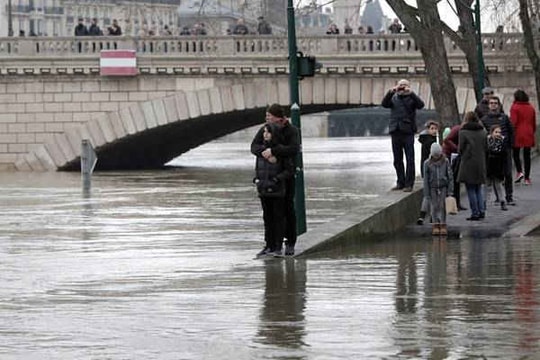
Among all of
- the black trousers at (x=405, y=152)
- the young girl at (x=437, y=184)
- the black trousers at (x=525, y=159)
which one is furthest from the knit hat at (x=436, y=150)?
the black trousers at (x=525, y=159)

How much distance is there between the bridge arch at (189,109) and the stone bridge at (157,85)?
0.03m

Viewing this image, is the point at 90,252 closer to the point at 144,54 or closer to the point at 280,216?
the point at 280,216

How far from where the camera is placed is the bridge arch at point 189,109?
184 ft

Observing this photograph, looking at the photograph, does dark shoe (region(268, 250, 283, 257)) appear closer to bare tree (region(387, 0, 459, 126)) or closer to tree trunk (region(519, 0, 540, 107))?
bare tree (region(387, 0, 459, 126))

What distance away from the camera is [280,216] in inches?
734

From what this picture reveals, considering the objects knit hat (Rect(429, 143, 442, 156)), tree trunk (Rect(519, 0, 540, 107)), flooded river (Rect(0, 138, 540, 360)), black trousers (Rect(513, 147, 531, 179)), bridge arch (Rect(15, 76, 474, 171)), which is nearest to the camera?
flooded river (Rect(0, 138, 540, 360))

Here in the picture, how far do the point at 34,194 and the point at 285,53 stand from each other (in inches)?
721

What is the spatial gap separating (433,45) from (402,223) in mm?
9876

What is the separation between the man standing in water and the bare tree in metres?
13.5

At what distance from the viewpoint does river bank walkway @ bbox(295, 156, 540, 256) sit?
20250 mm

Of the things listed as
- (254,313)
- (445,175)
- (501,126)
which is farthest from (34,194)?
(254,313)

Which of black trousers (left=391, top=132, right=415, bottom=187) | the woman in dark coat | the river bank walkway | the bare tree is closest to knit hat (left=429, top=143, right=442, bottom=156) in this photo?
the river bank walkway

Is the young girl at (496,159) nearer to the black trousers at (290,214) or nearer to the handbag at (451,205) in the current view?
the handbag at (451,205)

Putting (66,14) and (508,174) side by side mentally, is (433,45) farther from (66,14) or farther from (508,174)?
(66,14)
